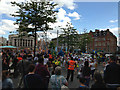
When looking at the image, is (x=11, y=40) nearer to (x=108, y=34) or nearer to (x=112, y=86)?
(x=108, y=34)

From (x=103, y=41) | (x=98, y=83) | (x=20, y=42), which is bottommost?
(x=98, y=83)

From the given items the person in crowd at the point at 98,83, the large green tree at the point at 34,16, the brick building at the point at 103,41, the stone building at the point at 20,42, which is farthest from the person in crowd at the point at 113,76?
the stone building at the point at 20,42

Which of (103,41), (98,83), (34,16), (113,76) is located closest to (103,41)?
(103,41)

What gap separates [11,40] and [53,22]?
107960mm

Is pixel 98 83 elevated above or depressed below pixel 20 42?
below

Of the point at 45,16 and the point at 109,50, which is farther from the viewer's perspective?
the point at 109,50

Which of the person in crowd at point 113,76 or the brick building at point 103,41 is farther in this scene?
the brick building at point 103,41

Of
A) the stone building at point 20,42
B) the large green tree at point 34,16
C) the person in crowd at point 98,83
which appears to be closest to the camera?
the person in crowd at point 98,83

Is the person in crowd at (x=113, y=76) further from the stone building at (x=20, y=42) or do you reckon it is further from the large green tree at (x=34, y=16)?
the stone building at (x=20, y=42)

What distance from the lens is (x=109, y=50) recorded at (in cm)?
5775

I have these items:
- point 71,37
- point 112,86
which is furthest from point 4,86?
point 71,37

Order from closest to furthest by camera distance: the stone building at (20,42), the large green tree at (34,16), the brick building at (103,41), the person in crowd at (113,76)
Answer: the person in crowd at (113,76) < the large green tree at (34,16) < the brick building at (103,41) < the stone building at (20,42)

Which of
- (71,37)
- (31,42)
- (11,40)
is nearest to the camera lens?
(71,37)

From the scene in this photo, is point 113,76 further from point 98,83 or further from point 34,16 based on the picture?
point 34,16
